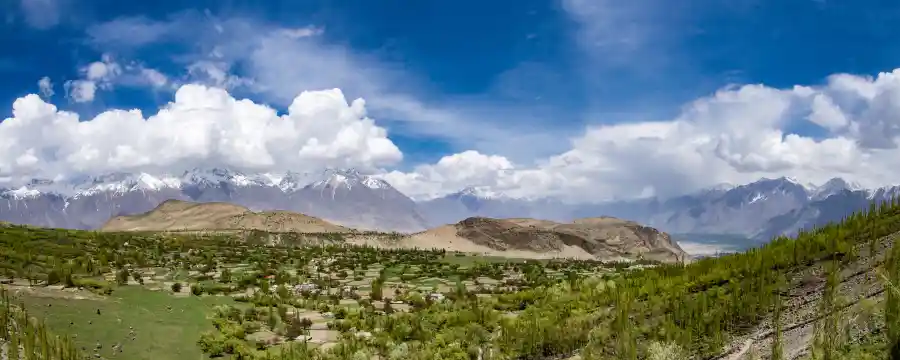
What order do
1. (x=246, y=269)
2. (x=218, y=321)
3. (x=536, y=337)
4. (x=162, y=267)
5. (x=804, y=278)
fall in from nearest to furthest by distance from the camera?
(x=804, y=278) < (x=536, y=337) < (x=218, y=321) < (x=162, y=267) < (x=246, y=269)

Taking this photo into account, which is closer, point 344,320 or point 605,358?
point 605,358

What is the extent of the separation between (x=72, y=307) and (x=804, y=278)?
16700 millimetres

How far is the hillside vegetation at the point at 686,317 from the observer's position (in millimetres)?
8867

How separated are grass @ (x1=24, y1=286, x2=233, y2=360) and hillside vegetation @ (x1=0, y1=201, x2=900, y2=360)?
0.66m

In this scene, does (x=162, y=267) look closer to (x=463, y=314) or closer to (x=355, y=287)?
(x=355, y=287)

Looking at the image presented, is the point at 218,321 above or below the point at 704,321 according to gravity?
below

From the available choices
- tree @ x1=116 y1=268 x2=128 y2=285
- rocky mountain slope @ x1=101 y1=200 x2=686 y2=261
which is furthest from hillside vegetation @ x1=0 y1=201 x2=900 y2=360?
rocky mountain slope @ x1=101 y1=200 x2=686 y2=261

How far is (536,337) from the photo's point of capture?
12930 millimetres

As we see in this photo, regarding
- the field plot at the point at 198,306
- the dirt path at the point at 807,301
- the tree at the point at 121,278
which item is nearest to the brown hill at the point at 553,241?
the field plot at the point at 198,306

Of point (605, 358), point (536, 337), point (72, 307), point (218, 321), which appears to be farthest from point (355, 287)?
point (605, 358)

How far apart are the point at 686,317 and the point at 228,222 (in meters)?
152

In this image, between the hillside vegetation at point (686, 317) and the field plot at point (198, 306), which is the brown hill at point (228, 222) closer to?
the field plot at point (198, 306)

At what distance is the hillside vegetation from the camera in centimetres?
887

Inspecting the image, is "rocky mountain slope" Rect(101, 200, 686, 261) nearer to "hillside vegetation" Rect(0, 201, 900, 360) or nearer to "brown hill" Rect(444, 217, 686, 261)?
"brown hill" Rect(444, 217, 686, 261)
